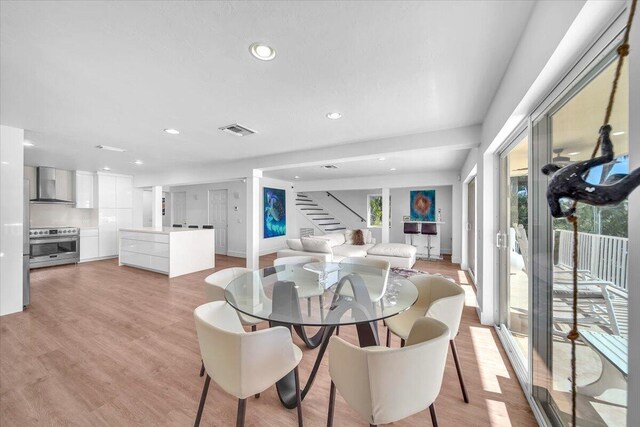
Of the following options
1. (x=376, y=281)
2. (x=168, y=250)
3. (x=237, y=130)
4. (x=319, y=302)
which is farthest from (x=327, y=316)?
(x=168, y=250)

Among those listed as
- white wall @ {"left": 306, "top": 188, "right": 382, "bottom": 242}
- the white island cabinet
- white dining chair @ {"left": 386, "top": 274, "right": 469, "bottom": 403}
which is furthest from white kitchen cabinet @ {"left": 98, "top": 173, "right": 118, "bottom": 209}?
white dining chair @ {"left": 386, "top": 274, "right": 469, "bottom": 403}

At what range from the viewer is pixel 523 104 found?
5.24ft

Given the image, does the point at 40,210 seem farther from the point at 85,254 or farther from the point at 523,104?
the point at 523,104

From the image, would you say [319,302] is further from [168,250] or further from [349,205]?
[349,205]

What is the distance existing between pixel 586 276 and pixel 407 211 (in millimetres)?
7139

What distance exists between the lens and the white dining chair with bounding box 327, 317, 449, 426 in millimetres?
1042

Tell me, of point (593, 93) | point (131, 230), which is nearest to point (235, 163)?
point (131, 230)

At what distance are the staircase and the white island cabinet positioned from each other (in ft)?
12.6

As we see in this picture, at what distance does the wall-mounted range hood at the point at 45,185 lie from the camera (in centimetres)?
573

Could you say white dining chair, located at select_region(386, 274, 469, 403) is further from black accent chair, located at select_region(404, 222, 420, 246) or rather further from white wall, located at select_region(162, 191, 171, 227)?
white wall, located at select_region(162, 191, 171, 227)

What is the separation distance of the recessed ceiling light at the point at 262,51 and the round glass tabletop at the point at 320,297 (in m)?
1.67

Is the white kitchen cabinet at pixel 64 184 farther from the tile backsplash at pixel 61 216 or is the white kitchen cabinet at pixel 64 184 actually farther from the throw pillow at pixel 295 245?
the throw pillow at pixel 295 245

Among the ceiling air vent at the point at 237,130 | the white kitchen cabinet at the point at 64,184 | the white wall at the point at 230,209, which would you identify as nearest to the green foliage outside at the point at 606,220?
the ceiling air vent at the point at 237,130

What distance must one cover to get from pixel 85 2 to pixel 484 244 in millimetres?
3713
